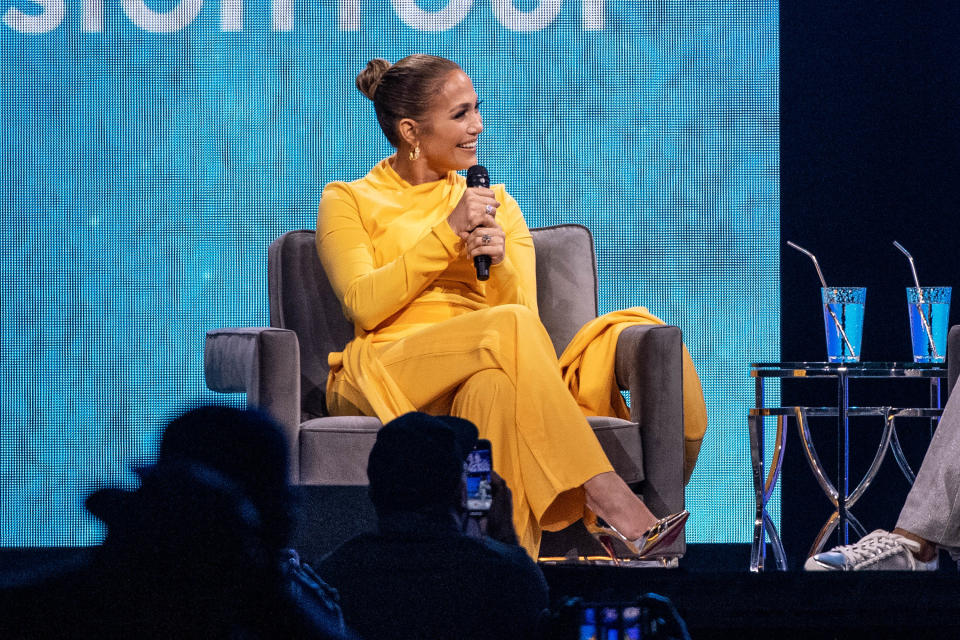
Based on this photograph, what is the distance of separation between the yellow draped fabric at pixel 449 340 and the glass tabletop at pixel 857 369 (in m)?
0.65

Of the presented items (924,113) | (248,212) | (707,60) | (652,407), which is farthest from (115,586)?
(924,113)

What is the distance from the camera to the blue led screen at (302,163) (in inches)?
144

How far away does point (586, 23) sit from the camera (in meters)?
3.67

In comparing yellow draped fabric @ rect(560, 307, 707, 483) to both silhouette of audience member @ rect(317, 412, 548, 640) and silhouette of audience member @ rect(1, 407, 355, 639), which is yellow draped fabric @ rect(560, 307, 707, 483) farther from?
silhouette of audience member @ rect(1, 407, 355, 639)

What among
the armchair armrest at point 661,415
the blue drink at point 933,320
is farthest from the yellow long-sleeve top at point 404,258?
the blue drink at point 933,320

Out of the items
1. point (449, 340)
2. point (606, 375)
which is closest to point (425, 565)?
point (449, 340)

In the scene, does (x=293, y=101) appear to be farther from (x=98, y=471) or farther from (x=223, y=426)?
(x=223, y=426)

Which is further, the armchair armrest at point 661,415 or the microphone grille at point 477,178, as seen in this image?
the microphone grille at point 477,178

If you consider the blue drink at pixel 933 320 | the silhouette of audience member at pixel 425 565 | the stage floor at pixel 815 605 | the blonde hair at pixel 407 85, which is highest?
the blonde hair at pixel 407 85

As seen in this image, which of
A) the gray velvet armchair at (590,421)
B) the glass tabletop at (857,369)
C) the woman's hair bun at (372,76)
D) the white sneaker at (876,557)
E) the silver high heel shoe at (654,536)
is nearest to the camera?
the white sneaker at (876,557)

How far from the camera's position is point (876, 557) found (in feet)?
6.44

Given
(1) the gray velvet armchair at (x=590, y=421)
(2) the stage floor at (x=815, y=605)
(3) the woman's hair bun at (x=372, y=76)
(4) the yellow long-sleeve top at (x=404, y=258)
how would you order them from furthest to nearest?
(3) the woman's hair bun at (x=372, y=76) < (4) the yellow long-sleeve top at (x=404, y=258) < (1) the gray velvet armchair at (x=590, y=421) < (2) the stage floor at (x=815, y=605)

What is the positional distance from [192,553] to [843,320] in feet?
7.70

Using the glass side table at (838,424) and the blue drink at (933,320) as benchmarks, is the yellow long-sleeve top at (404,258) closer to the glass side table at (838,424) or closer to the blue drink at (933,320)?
the glass side table at (838,424)
